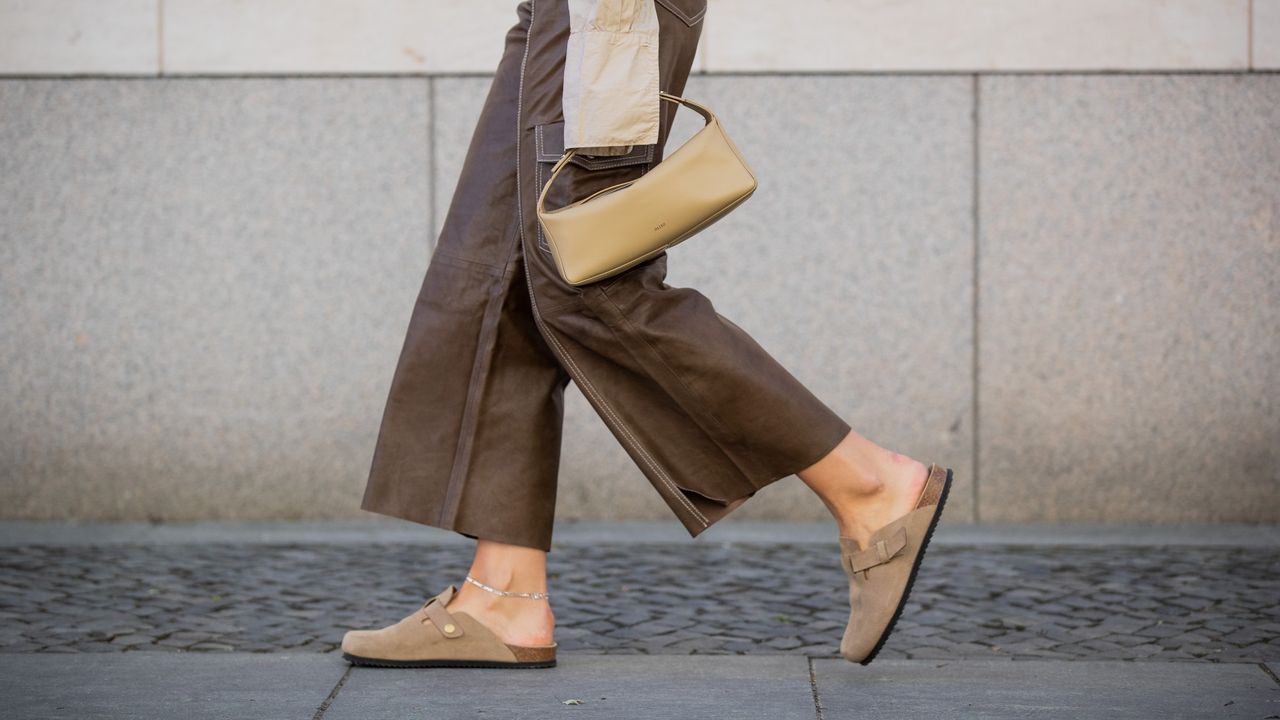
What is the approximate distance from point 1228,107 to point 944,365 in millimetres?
1263

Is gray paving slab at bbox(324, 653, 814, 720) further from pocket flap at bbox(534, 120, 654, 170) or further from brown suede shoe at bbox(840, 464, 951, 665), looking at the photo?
pocket flap at bbox(534, 120, 654, 170)

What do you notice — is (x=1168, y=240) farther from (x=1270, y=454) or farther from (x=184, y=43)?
(x=184, y=43)

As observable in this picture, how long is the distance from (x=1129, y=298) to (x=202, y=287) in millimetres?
3174

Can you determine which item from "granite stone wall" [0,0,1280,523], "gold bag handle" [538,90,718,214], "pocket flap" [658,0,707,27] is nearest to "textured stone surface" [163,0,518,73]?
"granite stone wall" [0,0,1280,523]

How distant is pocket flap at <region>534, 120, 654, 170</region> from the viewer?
104 inches

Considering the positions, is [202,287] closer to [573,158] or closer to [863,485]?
[573,158]

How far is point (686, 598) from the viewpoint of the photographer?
3.67m

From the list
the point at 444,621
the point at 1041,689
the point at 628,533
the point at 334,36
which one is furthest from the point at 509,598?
the point at 334,36

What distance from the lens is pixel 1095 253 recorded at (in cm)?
482

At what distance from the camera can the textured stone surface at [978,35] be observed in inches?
187

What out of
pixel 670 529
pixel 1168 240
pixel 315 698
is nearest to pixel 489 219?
pixel 315 698

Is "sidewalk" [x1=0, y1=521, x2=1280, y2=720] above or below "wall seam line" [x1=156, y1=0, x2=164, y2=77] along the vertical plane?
below

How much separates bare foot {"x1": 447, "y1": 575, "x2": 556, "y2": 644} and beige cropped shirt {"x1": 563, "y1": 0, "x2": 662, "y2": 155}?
0.97m

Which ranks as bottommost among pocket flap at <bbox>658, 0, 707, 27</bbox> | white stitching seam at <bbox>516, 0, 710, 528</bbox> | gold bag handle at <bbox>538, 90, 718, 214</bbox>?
white stitching seam at <bbox>516, 0, 710, 528</bbox>
